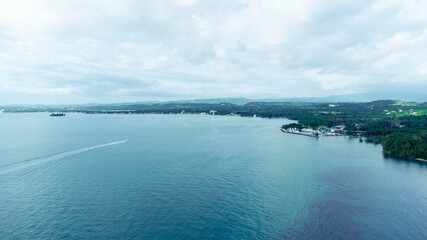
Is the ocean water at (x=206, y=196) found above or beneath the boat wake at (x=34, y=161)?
beneath

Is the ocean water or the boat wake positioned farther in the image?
the boat wake

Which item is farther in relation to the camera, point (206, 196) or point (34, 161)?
point (34, 161)

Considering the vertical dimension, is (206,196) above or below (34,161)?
below

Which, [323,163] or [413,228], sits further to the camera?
[323,163]

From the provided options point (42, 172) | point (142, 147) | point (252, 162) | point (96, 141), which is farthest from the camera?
point (96, 141)

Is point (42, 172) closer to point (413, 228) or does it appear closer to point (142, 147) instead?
point (142, 147)

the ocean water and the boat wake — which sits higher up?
the boat wake

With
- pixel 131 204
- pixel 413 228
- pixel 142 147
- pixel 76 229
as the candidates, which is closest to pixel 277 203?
pixel 413 228

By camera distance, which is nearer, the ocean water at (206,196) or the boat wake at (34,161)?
the ocean water at (206,196)
